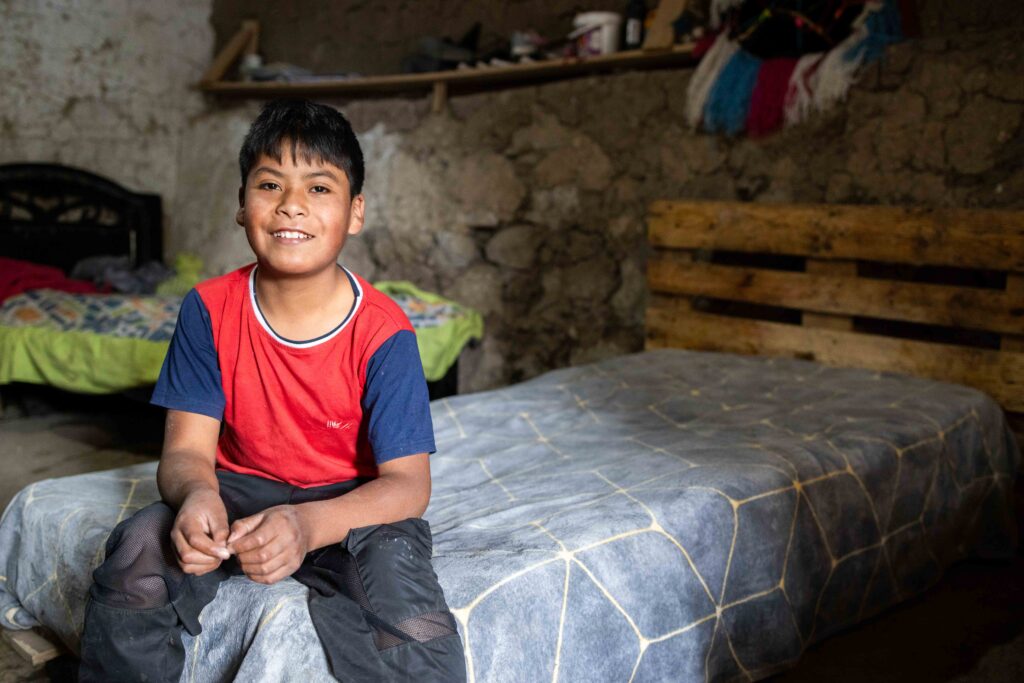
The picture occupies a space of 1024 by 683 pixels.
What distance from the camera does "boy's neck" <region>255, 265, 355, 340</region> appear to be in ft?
4.88

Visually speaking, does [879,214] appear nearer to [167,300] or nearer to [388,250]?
[388,250]

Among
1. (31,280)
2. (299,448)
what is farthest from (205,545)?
(31,280)

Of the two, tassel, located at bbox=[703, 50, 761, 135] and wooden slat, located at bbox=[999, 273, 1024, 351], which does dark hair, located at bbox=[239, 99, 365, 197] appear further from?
tassel, located at bbox=[703, 50, 761, 135]

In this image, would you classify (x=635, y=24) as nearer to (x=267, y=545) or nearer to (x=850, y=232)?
(x=850, y=232)

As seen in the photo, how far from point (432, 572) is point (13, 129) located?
5.07 metres

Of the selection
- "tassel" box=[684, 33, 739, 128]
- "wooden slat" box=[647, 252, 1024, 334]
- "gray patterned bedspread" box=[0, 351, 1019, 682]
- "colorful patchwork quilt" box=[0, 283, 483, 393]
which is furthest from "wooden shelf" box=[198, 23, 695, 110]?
"gray patterned bedspread" box=[0, 351, 1019, 682]

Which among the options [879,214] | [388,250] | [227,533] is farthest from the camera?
[388,250]

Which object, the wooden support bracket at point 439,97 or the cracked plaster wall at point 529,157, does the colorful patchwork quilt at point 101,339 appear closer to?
the cracked plaster wall at point 529,157

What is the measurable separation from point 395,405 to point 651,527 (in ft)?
1.96

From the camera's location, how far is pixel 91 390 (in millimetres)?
3734

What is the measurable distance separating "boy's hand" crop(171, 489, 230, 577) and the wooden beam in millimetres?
5018

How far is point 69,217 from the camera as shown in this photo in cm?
537

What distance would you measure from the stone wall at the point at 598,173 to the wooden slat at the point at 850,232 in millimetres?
219

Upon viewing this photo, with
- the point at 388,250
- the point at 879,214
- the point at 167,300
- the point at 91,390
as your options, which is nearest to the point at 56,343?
the point at 91,390
